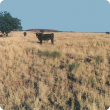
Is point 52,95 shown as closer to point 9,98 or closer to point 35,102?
point 35,102

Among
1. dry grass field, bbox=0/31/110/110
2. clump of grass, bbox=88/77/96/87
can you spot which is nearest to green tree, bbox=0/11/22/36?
dry grass field, bbox=0/31/110/110

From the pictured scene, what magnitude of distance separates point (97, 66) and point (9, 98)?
463 cm

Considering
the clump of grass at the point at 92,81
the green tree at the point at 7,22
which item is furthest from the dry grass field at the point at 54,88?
the green tree at the point at 7,22

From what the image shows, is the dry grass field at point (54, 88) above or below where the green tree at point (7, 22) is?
below

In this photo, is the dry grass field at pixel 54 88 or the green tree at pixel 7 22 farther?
the green tree at pixel 7 22

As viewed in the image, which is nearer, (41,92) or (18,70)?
(41,92)

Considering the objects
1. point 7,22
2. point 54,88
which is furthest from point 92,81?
point 7,22

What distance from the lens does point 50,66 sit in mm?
6883

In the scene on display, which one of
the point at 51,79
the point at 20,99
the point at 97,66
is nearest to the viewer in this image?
the point at 20,99

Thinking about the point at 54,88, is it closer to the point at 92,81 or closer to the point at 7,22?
the point at 92,81

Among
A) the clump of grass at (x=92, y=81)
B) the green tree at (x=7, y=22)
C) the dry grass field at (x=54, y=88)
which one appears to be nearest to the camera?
the dry grass field at (x=54, y=88)

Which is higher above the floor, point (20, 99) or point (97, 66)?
point (97, 66)

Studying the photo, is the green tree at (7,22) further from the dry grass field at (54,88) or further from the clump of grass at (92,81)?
the clump of grass at (92,81)

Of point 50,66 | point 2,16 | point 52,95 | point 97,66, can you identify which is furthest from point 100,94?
point 2,16
